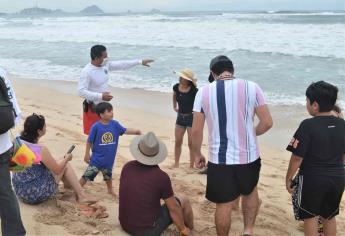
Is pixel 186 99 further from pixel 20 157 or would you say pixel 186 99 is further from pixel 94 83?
pixel 20 157

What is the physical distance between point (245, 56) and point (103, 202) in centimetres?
1483

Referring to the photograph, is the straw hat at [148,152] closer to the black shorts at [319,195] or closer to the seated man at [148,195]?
the seated man at [148,195]

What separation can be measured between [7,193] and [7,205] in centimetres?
10

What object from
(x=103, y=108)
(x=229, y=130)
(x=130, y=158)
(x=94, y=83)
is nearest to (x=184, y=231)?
(x=229, y=130)

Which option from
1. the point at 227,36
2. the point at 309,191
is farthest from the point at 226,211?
the point at 227,36

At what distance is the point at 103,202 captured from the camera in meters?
4.93

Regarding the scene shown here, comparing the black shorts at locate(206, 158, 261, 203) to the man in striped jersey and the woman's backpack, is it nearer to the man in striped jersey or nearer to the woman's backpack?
the man in striped jersey

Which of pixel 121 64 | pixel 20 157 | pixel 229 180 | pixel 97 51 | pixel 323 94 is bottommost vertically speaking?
pixel 229 180

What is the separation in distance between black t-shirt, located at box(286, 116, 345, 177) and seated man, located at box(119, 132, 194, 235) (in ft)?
3.56

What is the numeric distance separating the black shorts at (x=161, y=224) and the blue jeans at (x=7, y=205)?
3.39 feet

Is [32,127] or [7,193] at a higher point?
[32,127]

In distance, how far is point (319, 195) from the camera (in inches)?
145

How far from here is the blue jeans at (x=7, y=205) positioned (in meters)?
3.38

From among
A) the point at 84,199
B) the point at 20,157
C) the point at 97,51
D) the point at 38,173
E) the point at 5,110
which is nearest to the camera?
the point at 5,110
